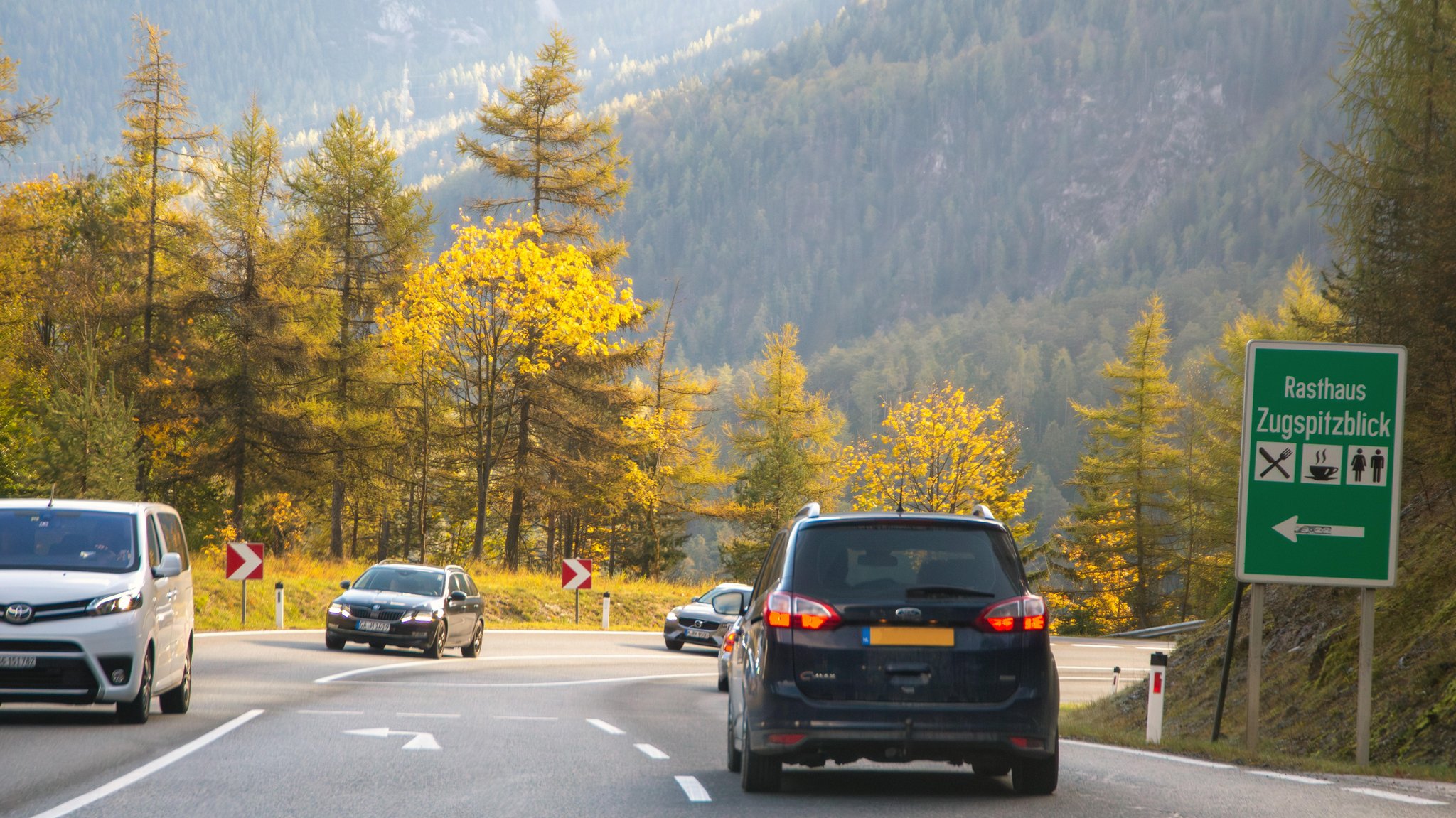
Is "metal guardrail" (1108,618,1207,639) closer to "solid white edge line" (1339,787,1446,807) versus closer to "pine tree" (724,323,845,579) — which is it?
"pine tree" (724,323,845,579)

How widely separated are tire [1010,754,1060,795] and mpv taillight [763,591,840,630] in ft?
4.86

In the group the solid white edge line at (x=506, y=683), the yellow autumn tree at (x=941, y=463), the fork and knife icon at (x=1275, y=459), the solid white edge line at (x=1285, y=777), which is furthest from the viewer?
the yellow autumn tree at (x=941, y=463)

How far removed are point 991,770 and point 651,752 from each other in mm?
3298

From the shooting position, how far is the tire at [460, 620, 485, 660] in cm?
2714

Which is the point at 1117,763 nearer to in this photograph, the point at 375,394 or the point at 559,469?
the point at 559,469

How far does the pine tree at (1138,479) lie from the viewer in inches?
2640

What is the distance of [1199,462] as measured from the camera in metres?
67.3

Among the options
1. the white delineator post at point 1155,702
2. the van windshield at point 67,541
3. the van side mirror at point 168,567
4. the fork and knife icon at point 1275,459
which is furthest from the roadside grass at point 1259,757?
the van windshield at point 67,541

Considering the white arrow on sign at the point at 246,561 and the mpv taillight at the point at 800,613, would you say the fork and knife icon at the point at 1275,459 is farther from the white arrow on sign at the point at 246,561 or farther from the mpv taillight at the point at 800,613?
the white arrow on sign at the point at 246,561

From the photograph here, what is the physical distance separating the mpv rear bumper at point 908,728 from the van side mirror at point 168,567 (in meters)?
6.44

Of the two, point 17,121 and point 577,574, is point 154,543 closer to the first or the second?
point 577,574

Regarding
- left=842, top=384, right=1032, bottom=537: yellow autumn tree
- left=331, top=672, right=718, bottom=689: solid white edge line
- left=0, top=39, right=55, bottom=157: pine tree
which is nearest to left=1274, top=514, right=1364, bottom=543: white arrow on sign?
left=331, top=672, right=718, bottom=689: solid white edge line

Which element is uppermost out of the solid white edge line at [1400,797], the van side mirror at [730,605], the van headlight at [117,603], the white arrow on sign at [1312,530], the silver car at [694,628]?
the white arrow on sign at [1312,530]

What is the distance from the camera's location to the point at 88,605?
A: 38.8 feet
